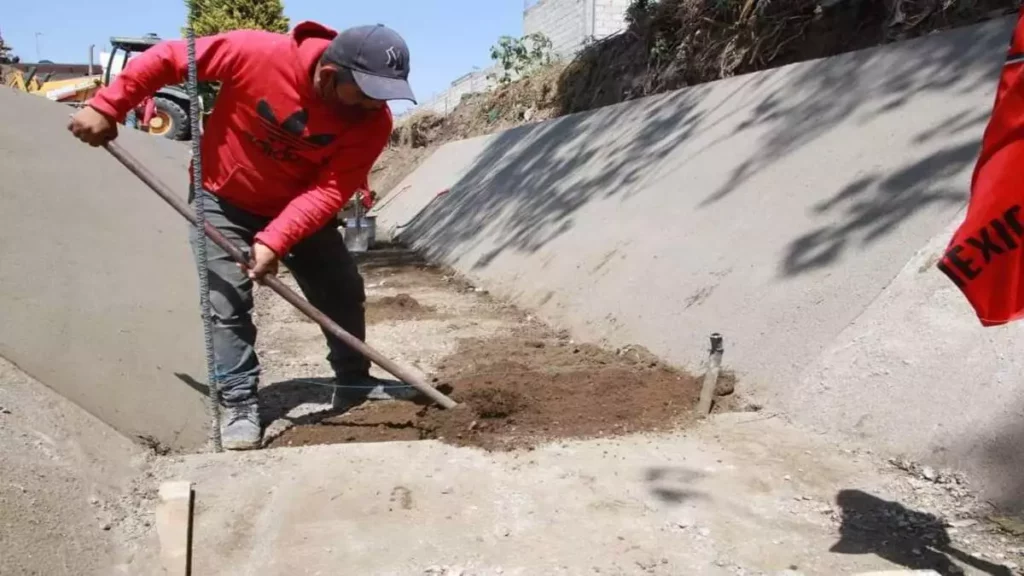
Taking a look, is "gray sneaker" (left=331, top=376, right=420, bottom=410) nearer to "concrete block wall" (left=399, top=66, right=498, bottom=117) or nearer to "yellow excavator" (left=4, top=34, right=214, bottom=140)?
"yellow excavator" (left=4, top=34, right=214, bottom=140)

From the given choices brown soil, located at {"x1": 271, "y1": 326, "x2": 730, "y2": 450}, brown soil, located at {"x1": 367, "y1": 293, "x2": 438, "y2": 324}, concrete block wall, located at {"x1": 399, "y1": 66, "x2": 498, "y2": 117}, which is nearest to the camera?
brown soil, located at {"x1": 271, "y1": 326, "x2": 730, "y2": 450}

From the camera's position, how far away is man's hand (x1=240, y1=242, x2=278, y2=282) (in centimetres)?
320

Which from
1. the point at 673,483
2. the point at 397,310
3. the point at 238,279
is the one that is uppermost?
the point at 238,279

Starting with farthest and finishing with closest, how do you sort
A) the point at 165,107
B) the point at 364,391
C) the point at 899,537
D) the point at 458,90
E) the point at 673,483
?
1. the point at 458,90
2. the point at 165,107
3. the point at 364,391
4. the point at 673,483
5. the point at 899,537

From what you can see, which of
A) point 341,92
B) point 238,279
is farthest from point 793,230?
point 238,279

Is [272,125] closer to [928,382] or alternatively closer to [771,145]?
[928,382]

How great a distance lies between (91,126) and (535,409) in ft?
6.61

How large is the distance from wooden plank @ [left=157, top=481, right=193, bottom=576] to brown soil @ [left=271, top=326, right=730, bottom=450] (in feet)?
4.63

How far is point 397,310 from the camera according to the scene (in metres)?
6.38

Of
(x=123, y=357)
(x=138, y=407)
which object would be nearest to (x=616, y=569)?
(x=138, y=407)

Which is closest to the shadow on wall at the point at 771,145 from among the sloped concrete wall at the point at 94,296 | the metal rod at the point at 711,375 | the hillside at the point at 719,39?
the metal rod at the point at 711,375

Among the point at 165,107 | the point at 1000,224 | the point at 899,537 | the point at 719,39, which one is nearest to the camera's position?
the point at 1000,224

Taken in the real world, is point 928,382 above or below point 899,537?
above

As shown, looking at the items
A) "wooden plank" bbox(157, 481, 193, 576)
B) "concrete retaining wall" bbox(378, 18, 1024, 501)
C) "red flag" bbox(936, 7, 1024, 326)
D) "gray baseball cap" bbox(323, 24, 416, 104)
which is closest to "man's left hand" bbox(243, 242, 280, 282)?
"gray baseball cap" bbox(323, 24, 416, 104)
